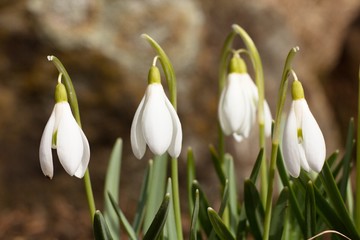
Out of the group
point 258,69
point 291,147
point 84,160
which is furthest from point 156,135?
point 258,69

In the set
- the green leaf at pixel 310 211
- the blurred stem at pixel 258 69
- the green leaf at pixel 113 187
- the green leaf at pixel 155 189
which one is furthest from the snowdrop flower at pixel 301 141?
the green leaf at pixel 113 187

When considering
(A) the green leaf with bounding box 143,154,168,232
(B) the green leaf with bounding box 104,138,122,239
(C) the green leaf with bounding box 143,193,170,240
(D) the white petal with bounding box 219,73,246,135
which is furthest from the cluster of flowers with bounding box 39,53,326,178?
(B) the green leaf with bounding box 104,138,122,239

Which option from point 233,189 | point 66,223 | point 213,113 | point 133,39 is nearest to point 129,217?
point 66,223

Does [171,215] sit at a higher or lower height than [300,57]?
lower

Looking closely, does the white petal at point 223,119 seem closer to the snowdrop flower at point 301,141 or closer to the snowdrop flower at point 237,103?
the snowdrop flower at point 237,103

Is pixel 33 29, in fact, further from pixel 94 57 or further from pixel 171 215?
pixel 171 215

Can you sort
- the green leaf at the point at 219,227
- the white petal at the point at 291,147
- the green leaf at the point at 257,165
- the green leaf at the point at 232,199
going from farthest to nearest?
the green leaf at the point at 232,199 → the green leaf at the point at 257,165 → the green leaf at the point at 219,227 → the white petal at the point at 291,147
